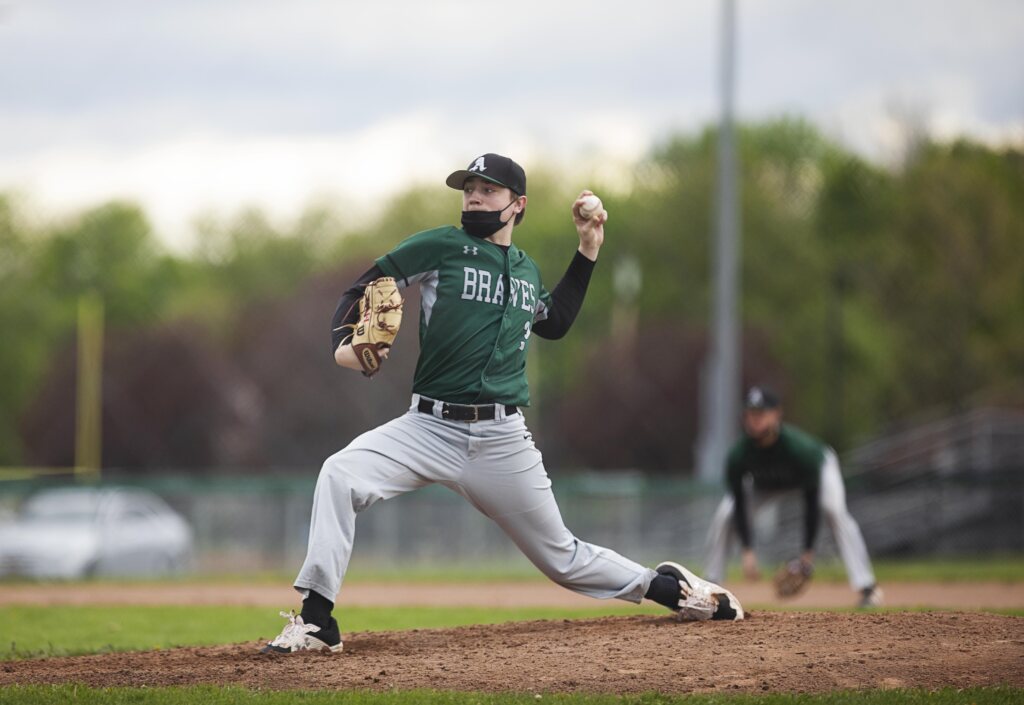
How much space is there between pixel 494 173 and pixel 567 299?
2.85 feet

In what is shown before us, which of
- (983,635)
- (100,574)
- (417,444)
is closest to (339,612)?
(417,444)

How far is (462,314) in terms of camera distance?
7141 mm

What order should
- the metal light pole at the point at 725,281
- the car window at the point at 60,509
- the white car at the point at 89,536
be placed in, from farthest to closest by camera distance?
the metal light pole at the point at 725,281 < the car window at the point at 60,509 < the white car at the point at 89,536

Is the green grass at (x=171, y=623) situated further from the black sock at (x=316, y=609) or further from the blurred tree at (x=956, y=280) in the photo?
the blurred tree at (x=956, y=280)

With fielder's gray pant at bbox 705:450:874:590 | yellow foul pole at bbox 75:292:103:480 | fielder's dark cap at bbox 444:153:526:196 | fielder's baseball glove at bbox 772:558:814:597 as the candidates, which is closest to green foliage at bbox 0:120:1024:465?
yellow foul pole at bbox 75:292:103:480

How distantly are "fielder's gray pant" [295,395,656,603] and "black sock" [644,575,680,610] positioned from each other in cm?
32

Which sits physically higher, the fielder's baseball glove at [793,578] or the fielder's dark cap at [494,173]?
the fielder's dark cap at [494,173]

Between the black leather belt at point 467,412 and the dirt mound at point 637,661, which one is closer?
the dirt mound at point 637,661

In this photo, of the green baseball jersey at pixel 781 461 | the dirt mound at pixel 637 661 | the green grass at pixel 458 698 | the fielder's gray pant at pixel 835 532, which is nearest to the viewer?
the green grass at pixel 458 698

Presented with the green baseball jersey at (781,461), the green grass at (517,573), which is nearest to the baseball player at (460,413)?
the green baseball jersey at (781,461)

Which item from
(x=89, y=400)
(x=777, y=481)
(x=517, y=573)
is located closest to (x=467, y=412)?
(x=777, y=481)

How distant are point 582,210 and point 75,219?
187ft

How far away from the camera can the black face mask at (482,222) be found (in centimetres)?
736

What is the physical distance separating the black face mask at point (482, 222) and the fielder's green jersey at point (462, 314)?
7 centimetres
